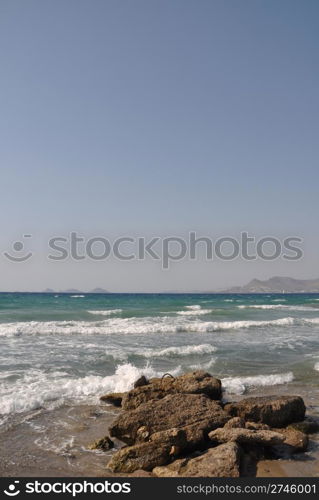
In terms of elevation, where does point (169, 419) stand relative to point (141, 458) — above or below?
above

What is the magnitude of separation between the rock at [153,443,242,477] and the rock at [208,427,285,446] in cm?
27

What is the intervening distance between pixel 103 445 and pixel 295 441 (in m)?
3.16

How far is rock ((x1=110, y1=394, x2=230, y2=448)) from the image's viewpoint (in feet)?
21.1

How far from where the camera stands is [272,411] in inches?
281

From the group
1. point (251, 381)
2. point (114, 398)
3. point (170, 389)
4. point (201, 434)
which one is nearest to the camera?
point (201, 434)

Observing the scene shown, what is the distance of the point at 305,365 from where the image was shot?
42.6 ft

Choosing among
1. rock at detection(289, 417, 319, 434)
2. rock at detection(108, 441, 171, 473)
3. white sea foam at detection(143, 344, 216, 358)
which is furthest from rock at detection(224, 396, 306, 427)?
white sea foam at detection(143, 344, 216, 358)

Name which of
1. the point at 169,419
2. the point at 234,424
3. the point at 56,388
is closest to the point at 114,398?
the point at 56,388

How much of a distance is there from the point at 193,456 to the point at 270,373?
6.77m

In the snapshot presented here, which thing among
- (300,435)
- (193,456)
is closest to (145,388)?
(193,456)

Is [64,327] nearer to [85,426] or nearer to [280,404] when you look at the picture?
[85,426]

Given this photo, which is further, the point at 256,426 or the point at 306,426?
the point at 306,426

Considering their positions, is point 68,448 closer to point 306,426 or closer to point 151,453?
point 151,453

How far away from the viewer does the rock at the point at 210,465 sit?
5.13m
